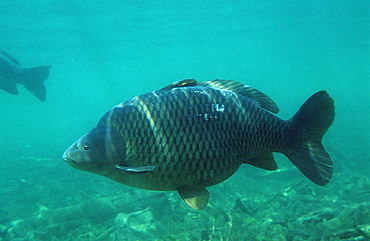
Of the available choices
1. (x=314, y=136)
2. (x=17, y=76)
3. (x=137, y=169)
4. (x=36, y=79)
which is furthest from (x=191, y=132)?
(x=36, y=79)

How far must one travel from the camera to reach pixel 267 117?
2.22m

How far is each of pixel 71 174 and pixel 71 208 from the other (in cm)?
474

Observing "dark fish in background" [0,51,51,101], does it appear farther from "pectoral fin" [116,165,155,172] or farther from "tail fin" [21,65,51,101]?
"pectoral fin" [116,165,155,172]

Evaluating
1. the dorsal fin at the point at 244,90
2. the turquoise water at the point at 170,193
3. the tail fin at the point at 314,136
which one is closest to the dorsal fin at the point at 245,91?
the dorsal fin at the point at 244,90

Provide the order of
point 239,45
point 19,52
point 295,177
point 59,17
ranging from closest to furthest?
point 295,177 → point 59,17 → point 19,52 → point 239,45

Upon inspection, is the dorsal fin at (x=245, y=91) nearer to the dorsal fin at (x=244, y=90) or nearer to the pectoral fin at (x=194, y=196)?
the dorsal fin at (x=244, y=90)

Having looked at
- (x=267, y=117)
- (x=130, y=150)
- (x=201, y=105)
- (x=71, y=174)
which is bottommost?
(x=71, y=174)

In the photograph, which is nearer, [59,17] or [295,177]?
[295,177]

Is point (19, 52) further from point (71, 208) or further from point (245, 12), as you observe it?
point (71, 208)

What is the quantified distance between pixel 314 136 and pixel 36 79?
13.6 m

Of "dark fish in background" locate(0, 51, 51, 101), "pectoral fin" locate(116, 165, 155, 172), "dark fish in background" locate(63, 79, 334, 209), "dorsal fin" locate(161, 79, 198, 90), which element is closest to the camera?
"pectoral fin" locate(116, 165, 155, 172)

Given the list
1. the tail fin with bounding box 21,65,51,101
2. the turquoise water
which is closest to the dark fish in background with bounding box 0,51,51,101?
the tail fin with bounding box 21,65,51,101

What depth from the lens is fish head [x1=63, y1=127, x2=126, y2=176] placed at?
1946 millimetres

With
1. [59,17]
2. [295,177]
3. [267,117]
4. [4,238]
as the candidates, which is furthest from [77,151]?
[59,17]
